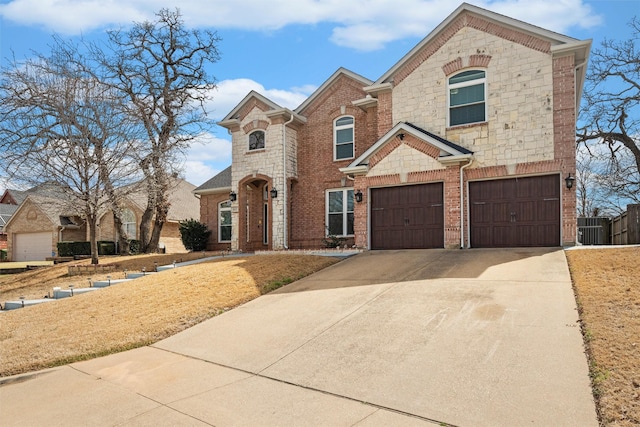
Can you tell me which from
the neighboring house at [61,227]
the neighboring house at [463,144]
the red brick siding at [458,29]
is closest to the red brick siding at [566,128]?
the neighboring house at [463,144]

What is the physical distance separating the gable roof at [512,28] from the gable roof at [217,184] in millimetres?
10441

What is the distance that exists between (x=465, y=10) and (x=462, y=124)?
3.81 metres

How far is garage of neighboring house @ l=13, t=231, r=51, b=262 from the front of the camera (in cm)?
3397

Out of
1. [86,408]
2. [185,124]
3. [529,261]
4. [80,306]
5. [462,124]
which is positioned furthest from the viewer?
[185,124]

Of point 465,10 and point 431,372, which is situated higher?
point 465,10

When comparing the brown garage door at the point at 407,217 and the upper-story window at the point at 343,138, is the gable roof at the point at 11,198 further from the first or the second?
the brown garage door at the point at 407,217

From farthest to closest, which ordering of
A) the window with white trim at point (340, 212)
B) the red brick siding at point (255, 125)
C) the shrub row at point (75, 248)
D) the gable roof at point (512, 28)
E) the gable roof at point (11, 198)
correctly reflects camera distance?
the gable roof at point (11, 198), the shrub row at point (75, 248), the red brick siding at point (255, 125), the window with white trim at point (340, 212), the gable roof at point (512, 28)

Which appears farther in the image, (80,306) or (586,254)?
(586,254)

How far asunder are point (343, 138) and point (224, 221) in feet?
27.7

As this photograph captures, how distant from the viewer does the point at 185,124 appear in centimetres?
2455

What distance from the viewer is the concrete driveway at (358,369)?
4.64 metres

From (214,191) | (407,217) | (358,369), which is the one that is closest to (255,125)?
(214,191)

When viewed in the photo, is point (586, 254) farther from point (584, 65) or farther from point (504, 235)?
point (584, 65)

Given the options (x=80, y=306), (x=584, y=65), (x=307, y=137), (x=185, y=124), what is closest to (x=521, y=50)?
(x=584, y=65)
